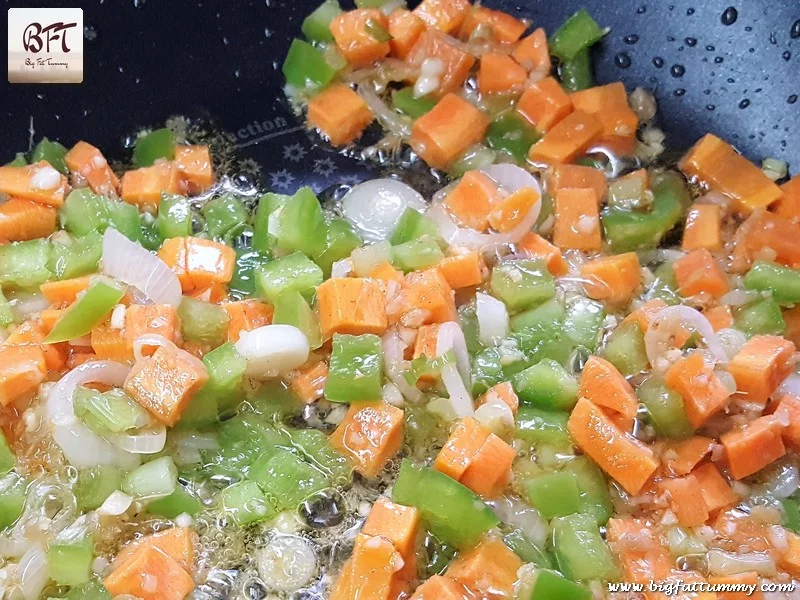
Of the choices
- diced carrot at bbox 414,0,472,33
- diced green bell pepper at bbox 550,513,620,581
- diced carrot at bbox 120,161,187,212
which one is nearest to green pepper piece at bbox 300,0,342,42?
diced carrot at bbox 414,0,472,33

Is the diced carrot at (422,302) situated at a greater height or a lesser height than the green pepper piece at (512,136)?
lesser

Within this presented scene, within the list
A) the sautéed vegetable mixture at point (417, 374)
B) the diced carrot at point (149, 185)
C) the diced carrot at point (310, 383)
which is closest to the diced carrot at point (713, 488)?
the sautéed vegetable mixture at point (417, 374)

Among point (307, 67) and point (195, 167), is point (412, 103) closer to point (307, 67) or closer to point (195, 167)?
point (307, 67)

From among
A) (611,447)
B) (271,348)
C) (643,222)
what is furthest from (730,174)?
(271,348)

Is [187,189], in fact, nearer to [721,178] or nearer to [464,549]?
[464,549]

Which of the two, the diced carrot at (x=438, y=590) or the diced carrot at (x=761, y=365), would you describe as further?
the diced carrot at (x=761, y=365)

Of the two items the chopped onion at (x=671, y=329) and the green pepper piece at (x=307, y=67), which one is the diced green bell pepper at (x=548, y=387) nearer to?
the chopped onion at (x=671, y=329)
